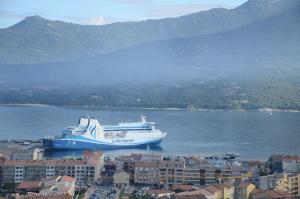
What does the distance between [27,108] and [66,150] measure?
12.4 m

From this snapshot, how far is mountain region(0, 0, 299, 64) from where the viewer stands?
4819 centimetres

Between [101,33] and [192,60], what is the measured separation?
1154cm

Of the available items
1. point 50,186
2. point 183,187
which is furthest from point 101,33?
point 50,186

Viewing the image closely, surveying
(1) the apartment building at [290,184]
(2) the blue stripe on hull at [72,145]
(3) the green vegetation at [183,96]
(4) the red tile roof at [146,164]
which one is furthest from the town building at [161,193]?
(3) the green vegetation at [183,96]

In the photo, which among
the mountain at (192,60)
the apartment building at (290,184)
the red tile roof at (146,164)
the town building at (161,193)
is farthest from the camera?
the mountain at (192,60)

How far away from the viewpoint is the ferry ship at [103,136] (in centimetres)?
1600

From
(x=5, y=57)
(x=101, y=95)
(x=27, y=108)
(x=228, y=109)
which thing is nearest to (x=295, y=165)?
(x=228, y=109)

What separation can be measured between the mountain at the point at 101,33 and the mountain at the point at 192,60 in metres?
1.76

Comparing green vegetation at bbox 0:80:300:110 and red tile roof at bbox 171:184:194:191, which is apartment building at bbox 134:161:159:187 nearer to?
red tile roof at bbox 171:184:194:191

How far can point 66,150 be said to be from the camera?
52.1 ft

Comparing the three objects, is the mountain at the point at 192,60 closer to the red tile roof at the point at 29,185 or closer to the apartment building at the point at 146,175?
the apartment building at the point at 146,175

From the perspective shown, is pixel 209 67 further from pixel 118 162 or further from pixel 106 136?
pixel 118 162

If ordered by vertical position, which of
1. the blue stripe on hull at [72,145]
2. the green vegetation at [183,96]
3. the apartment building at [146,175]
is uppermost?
the green vegetation at [183,96]

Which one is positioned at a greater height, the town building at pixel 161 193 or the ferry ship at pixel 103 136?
the ferry ship at pixel 103 136
